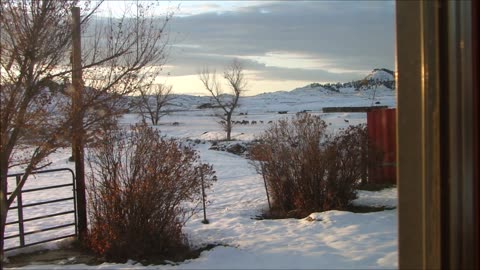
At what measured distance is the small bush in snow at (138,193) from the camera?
21.1 ft

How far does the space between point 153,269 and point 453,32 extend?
14.9 ft

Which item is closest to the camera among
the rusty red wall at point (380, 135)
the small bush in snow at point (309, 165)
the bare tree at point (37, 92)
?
the bare tree at point (37, 92)

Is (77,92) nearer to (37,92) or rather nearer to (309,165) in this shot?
(37,92)

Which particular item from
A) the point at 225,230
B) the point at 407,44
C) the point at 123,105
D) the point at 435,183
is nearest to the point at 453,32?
the point at 407,44

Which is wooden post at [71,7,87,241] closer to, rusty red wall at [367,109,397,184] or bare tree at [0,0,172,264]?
bare tree at [0,0,172,264]

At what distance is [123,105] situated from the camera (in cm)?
590

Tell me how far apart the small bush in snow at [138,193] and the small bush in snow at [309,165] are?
122 inches

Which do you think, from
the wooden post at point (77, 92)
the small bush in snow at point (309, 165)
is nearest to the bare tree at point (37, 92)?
the wooden post at point (77, 92)

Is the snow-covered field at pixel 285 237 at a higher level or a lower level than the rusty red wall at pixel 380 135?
lower

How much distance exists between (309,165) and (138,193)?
3817 mm

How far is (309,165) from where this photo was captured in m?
9.43

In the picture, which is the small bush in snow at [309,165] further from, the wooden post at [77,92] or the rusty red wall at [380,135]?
the wooden post at [77,92]

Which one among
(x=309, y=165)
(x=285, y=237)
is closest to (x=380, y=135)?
(x=309, y=165)

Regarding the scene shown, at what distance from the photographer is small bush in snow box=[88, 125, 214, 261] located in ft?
21.1
